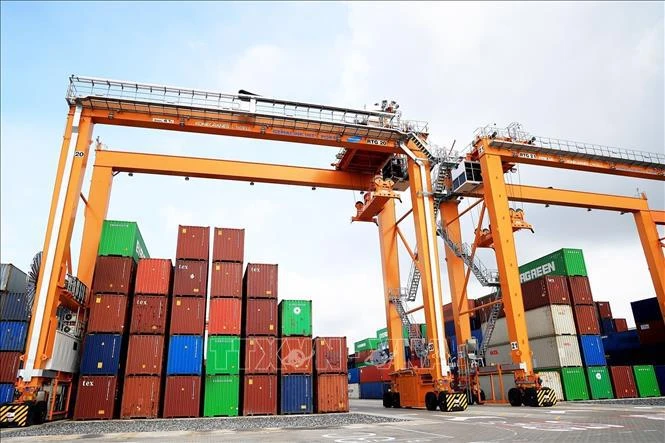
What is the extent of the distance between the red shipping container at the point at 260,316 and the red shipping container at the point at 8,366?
8.94 metres

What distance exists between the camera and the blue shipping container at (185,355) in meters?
17.5

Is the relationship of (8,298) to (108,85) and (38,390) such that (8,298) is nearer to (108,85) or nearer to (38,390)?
(38,390)

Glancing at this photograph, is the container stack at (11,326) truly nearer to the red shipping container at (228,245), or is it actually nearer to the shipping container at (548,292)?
the red shipping container at (228,245)

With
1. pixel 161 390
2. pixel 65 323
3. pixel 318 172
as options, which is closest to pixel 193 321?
pixel 161 390

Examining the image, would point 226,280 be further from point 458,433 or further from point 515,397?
point 515,397

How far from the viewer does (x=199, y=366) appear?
1772 centimetres

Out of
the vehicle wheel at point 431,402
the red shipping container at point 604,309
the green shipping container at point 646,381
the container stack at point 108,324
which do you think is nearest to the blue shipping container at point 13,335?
the container stack at point 108,324

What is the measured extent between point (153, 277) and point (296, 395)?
7.81 meters

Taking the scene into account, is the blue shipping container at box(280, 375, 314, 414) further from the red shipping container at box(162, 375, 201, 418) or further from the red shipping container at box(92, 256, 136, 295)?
the red shipping container at box(92, 256, 136, 295)

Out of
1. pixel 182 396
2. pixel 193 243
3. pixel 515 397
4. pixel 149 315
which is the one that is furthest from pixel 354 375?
pixel 149 315

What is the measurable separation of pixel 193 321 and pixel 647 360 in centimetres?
2867

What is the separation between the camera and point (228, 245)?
65.2ft

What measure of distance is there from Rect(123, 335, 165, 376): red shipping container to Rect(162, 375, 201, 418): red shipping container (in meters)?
0.76

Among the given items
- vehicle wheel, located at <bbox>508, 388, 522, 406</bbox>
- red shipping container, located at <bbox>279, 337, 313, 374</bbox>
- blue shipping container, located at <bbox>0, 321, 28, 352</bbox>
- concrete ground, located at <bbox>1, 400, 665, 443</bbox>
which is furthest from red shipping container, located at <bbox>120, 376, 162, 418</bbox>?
vehicle wheel, located at <bbox>508, 388, 522, 406</bbox>
